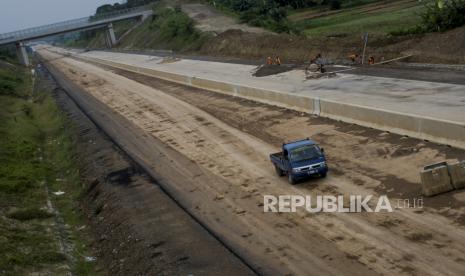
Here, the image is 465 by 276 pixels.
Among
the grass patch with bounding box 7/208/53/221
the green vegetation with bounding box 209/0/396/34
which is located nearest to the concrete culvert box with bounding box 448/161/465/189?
the grass patch with bounding box 7/208/53/221

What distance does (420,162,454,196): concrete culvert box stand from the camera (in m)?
17.7

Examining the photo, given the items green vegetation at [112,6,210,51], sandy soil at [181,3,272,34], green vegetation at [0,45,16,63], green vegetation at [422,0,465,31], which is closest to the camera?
green vegetation at [422,0,465,31]

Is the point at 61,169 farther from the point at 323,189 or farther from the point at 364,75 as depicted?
the point at 364,75

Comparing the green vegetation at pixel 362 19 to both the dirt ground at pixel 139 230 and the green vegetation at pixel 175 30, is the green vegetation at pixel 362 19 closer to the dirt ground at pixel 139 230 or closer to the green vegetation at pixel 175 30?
the green vegetation at pixel 175 30

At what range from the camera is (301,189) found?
20969 mm

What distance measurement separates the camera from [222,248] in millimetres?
17203

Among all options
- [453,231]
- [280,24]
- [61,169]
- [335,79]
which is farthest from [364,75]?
[280,24]

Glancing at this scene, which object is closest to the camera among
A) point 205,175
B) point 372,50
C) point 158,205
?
point 158,205

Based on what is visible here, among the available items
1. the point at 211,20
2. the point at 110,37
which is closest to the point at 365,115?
the point at 211,20

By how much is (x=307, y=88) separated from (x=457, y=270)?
2687 cm

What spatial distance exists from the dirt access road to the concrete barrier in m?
0.58

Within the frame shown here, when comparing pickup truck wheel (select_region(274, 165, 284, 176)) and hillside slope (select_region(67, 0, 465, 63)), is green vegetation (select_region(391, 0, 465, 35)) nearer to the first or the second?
hillside slope (select_region(67, 0, 465, 63))

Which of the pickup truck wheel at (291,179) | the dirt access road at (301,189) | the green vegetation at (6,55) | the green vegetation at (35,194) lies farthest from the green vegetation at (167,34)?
the pickup truck wheel at (291,179)

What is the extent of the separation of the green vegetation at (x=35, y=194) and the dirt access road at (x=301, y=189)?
14.0 feet
